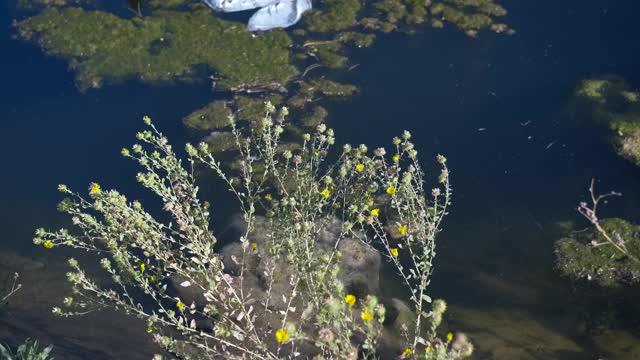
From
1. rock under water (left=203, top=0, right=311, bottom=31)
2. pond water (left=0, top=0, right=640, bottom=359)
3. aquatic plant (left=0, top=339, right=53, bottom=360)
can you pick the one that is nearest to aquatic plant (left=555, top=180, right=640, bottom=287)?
pond water (left=0, top=0, right=640, bottom=359)

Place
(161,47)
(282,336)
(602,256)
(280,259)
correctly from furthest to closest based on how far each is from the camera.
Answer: (161,47) → (280,259) → (602,256) → (282,336)

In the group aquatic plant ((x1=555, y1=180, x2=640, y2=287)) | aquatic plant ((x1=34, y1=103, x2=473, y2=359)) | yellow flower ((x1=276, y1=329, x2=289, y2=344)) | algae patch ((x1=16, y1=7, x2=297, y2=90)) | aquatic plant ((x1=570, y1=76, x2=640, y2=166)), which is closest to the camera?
yellow flower ((x1=276, y1=329, x2=289, y2=344))

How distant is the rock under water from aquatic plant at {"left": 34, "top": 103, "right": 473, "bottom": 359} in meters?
1.57

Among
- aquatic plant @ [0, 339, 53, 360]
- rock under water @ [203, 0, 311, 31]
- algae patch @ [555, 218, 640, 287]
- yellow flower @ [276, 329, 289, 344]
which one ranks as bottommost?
aquatic plant @ [0, 339, 53, 360]

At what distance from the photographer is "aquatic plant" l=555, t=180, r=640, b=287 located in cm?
370

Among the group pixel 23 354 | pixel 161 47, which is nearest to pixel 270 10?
pixel 161 47

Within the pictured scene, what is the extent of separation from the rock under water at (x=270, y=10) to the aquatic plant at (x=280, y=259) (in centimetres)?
157

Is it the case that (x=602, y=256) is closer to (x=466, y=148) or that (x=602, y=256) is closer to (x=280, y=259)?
(x=466, y=148)

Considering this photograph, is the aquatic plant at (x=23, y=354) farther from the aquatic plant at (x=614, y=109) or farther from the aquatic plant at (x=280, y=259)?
the aquatic plant at (x=614, y=109)

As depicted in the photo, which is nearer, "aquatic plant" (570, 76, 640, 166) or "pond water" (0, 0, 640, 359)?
"pond water" (0, 0, 640, 359)

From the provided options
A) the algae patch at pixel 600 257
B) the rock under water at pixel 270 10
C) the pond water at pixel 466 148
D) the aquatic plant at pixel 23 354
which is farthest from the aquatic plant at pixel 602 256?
the rock under water at pixel 270 10

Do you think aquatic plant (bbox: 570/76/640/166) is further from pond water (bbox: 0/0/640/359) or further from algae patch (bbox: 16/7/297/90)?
algae patch (bbox: 16/7/297/90)

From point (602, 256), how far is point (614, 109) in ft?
4.94

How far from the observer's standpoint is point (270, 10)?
6516 mm
